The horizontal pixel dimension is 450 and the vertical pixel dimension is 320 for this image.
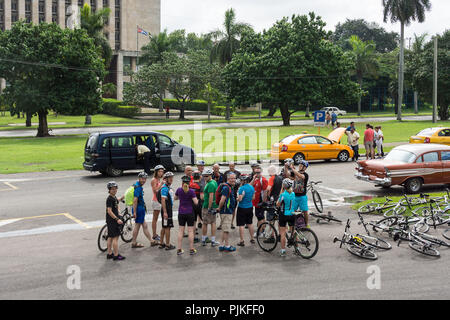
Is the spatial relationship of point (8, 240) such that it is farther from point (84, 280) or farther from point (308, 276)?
point (308, 276)

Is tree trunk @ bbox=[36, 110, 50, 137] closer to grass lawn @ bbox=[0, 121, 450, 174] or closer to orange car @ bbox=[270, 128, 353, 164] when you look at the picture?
grass lawn @ bbox=[0, 121, 450, 174]

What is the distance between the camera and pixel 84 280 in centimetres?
912

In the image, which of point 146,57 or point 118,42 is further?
point 118,42

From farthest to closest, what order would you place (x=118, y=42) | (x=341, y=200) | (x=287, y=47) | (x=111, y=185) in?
(x=118, y=42), (x=287, y=47), (x=341, y=200), (x=111, y=185)

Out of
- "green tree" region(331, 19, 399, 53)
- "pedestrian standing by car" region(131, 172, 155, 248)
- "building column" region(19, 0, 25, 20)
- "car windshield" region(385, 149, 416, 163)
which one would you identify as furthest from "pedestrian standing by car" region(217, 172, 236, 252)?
"green tree" region(331, 19, 399, 53)

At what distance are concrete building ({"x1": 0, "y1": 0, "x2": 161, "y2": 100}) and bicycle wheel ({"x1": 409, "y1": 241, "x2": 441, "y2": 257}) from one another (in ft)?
261

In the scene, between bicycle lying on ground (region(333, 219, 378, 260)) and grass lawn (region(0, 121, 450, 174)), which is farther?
grass lawn (region(0, 121, 450, 174))

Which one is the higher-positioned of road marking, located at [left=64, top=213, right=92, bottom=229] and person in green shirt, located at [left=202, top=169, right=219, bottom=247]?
person in green shirt, located at [left=202, top=169, right=219, bottom=247]

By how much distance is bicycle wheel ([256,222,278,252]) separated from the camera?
10867 mm

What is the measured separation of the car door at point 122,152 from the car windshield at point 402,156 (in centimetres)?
1036

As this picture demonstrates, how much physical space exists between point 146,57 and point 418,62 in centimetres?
4080

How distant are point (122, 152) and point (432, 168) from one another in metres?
12.2
